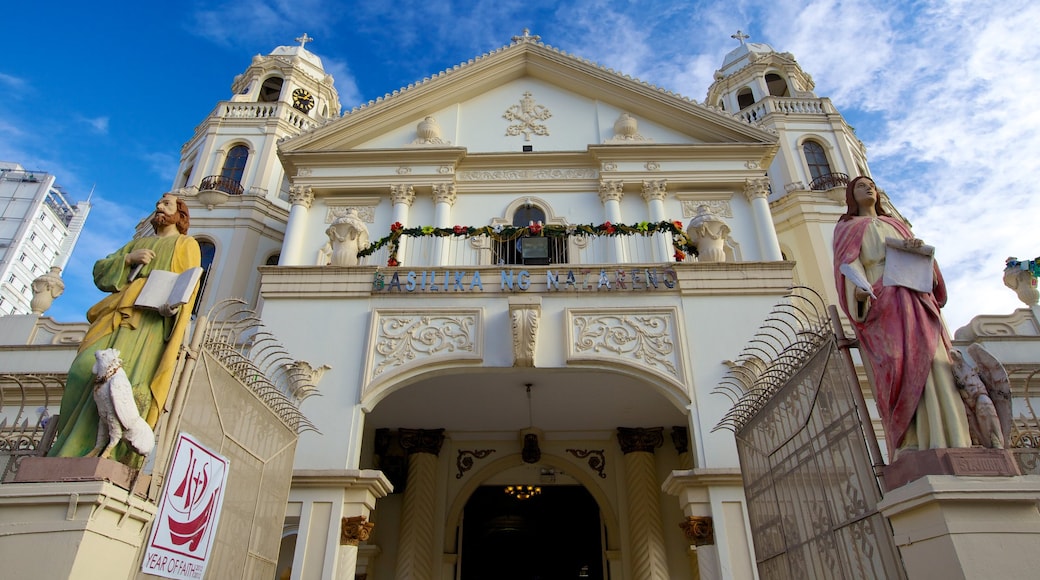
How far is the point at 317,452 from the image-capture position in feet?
30.0

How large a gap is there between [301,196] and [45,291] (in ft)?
25.2

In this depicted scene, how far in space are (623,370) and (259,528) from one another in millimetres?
5416

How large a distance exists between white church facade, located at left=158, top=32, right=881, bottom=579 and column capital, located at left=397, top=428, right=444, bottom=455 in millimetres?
57

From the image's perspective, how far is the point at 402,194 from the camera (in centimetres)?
1600

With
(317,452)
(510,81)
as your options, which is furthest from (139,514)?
(510,81)

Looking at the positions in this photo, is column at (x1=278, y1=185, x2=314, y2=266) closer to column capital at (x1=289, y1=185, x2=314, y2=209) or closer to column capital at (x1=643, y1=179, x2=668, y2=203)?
column capital at (x1=289, y1=185, x2=314, y2=209)

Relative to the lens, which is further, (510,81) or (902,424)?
(510,81)

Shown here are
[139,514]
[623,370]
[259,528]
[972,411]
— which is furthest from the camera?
[623,370]

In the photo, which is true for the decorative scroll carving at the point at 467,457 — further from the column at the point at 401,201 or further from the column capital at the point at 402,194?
the column capital at the point at 402,194

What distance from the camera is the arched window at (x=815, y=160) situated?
2155cm

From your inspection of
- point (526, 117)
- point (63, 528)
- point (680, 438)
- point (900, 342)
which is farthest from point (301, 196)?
point (900, 342)

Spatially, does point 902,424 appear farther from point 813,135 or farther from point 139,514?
point 813,135

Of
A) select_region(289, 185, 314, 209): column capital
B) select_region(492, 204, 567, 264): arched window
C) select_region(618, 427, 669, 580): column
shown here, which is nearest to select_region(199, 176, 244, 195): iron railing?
select_region(289, 185, 314, 209): column capital

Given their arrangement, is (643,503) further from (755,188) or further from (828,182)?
(828,182)
